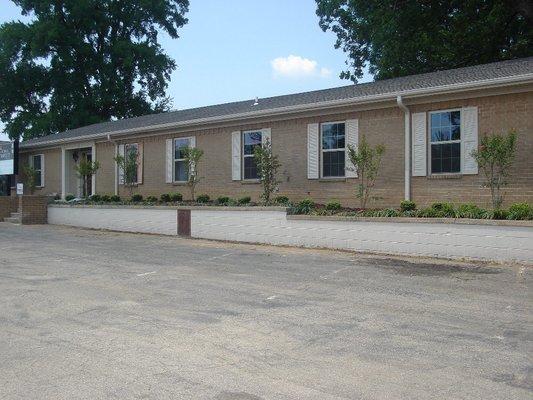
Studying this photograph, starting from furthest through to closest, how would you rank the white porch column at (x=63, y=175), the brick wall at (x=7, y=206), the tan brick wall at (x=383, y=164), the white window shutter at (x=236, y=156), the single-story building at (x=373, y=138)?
the white porch column at (x=63, y=175), the brick wall at (x=7, y=206), the white window shutter at (x=236, y=156), the single-story building at (x=373, y=138), the tan brick wall at (x=383, y=164)

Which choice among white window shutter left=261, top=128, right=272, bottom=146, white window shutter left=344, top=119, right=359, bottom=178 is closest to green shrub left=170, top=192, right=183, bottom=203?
white window shutter left=261, top=128, right=272, bottom=146

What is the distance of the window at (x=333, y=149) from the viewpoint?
1557 cm

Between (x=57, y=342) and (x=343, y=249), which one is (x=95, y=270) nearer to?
(x=57, y=342)

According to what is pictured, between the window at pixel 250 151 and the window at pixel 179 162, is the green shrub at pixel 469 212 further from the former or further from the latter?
the window at pixel 179 162

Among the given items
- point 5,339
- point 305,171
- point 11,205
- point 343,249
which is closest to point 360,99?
point 305,171

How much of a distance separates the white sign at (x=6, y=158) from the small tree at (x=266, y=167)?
495 inches

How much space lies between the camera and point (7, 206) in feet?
75.6

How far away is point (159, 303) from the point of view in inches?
289

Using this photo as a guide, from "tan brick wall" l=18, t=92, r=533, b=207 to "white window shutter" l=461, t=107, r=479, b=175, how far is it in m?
0.14

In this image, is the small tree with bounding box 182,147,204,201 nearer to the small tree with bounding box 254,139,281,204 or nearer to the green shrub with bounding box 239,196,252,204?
the green shrub with bounding box 239,196,252,204

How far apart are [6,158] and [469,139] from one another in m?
19.0

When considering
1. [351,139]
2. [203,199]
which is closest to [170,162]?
[203,199]

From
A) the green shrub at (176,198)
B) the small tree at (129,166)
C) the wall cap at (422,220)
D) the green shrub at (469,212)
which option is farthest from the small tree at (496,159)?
the small tree at (129,166)

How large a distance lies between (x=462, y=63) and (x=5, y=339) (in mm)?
23356
